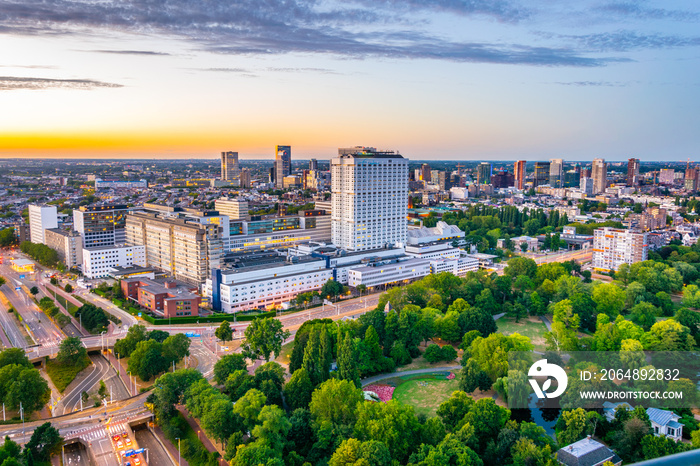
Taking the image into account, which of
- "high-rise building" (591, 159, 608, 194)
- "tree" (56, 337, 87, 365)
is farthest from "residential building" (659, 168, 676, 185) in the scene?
"tree" (56, 337, 87, 365)

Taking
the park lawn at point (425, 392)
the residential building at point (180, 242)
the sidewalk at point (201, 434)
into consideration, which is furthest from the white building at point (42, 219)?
the park lawn at point (425, 392)

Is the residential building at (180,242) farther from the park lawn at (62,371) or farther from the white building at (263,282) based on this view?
the park lawn at (62,371)

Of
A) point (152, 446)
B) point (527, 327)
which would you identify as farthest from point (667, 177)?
point (152, 446)

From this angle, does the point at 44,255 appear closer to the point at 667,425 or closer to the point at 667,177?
the point at 667,425

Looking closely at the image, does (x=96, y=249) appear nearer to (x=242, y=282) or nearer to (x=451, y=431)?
(x=242, y=282)

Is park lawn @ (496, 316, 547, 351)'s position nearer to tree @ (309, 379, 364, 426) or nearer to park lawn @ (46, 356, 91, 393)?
tree @ (309, 379, 364, 426)

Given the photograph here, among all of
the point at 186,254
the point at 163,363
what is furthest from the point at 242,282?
the point at 163,363
